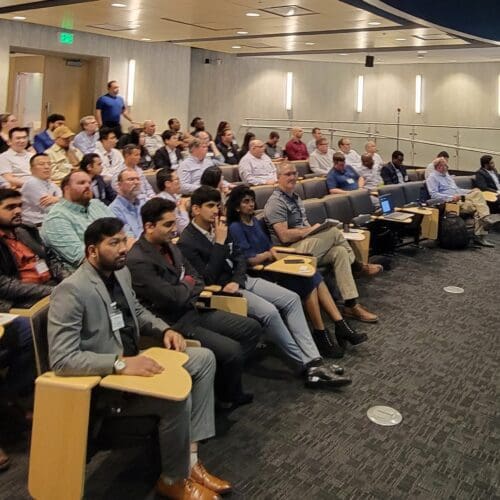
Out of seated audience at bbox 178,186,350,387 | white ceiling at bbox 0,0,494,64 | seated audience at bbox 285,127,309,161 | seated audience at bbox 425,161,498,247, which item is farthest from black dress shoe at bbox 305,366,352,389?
seated audience at bbox 285,127,309,161

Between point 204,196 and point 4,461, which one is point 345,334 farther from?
point 4,461

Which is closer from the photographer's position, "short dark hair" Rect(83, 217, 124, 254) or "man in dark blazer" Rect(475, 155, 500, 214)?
"short dark hair" Rect(83, 217, 124, 254)

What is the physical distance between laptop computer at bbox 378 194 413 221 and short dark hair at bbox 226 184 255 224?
2.80m

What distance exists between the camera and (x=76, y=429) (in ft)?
6.75

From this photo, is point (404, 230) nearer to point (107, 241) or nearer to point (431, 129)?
point (107, 241)

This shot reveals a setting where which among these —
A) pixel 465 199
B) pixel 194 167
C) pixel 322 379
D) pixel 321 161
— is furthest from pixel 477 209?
pixel 322 379

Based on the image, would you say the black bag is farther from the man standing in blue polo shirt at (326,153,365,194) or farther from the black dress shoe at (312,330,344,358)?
the black dress shoe at (312,330,344,358)

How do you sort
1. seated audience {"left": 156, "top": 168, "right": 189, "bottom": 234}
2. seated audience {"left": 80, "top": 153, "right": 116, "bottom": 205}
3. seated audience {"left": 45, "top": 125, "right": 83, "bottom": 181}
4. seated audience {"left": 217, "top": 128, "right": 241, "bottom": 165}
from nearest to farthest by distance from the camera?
seated audience {"left": 156, "top": 168, "right": 189, "bottom": 234} < seated audience {"left": 80, "top": 153, "right": 116, "bottom": 205} < seated audience {"left": 45, "top": 125, "right": 83, "bottom": 181} < seated audience {"left": 217, "top": 128, "right": 241, "bottom": 165}

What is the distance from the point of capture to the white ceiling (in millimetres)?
7199

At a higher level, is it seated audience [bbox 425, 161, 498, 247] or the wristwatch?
seated audience [bbox 425, 161, 498, 247]

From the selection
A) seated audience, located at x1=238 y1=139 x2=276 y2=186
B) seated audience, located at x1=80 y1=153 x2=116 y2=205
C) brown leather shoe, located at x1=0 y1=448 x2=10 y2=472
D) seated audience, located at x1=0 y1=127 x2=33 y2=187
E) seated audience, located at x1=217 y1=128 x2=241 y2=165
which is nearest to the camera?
brown leather shoe, located at x1=0 y1=448 x2=10 y2=472

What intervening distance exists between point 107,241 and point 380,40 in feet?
28.2

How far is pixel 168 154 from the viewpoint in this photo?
25.6ft

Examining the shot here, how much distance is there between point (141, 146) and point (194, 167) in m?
1.52
